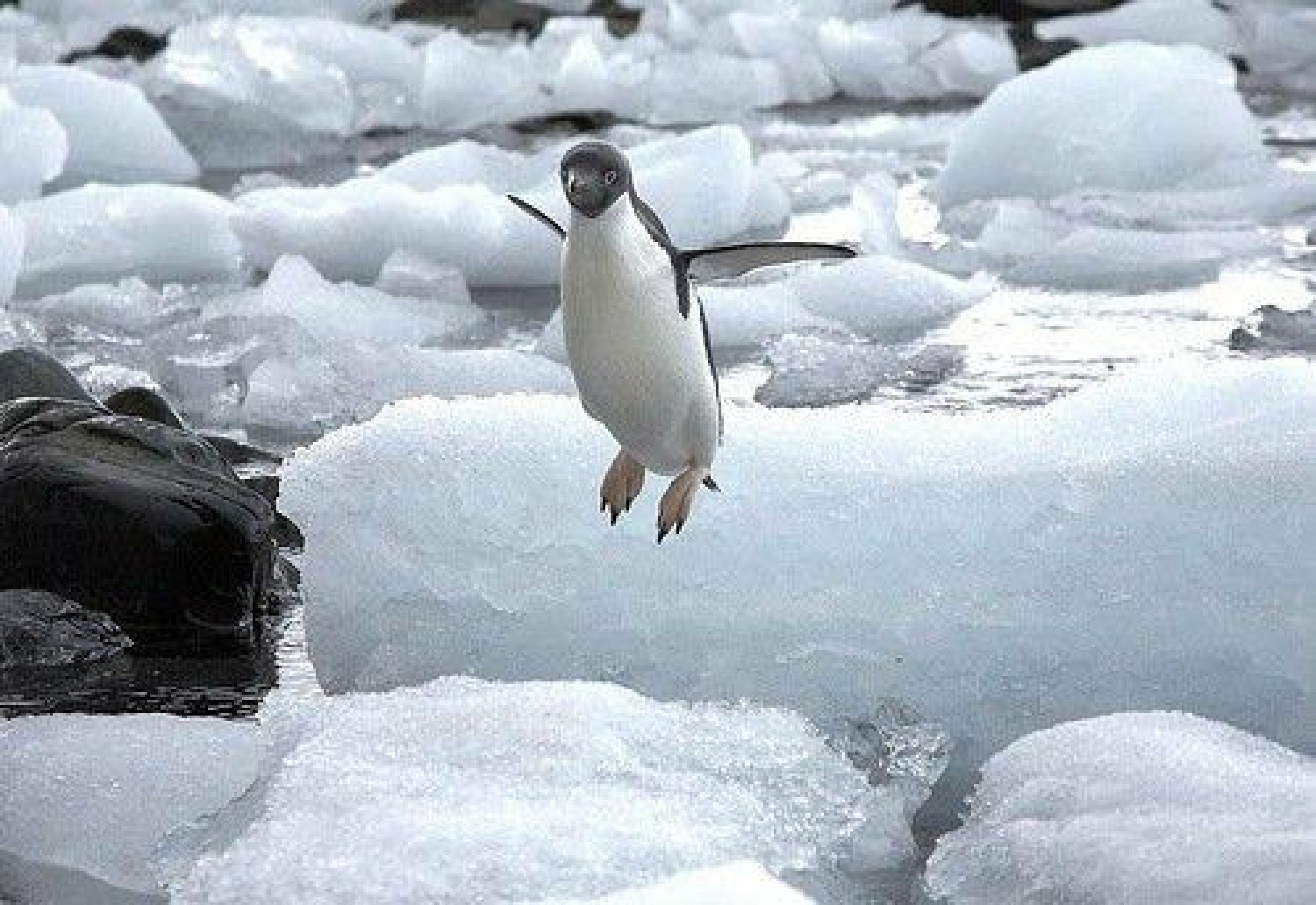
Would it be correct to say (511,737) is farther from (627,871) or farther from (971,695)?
(971,695)

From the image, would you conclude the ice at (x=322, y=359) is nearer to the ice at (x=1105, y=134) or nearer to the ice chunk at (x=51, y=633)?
the ice chunk at (x=51, y=633)

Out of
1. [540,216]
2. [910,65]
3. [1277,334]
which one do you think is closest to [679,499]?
[540,216]

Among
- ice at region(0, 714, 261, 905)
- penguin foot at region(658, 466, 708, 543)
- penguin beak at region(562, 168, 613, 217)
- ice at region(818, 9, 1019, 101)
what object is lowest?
ice at region(818, 9, 1019, 101)

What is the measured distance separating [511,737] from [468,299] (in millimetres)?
4351

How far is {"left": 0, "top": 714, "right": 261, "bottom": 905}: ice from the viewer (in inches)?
118

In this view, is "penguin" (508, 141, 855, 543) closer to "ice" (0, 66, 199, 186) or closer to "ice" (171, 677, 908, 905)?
"ice" (171, 677, 908, 905)

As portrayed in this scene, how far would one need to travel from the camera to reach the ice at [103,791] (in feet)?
9.82

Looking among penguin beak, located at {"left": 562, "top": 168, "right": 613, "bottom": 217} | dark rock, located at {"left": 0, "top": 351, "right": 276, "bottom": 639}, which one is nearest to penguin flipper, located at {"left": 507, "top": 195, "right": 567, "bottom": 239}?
penguin beak, located at {"left": 562, "top": 168, "right": 613, "bottom": 217}

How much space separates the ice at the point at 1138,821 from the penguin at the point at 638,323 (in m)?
0.55

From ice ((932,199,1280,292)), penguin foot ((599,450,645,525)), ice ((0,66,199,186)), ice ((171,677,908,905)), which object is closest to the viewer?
ice ((171,677,908,905))

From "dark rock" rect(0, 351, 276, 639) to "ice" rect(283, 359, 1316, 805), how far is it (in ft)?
1.16

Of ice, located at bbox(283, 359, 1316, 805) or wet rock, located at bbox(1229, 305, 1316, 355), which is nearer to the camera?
ice, located at bbox(283, 359, 1316, 805)

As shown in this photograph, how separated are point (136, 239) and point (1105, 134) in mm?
3449

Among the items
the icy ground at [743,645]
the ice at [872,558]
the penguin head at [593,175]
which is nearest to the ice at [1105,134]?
the icy ground at [743,645]
